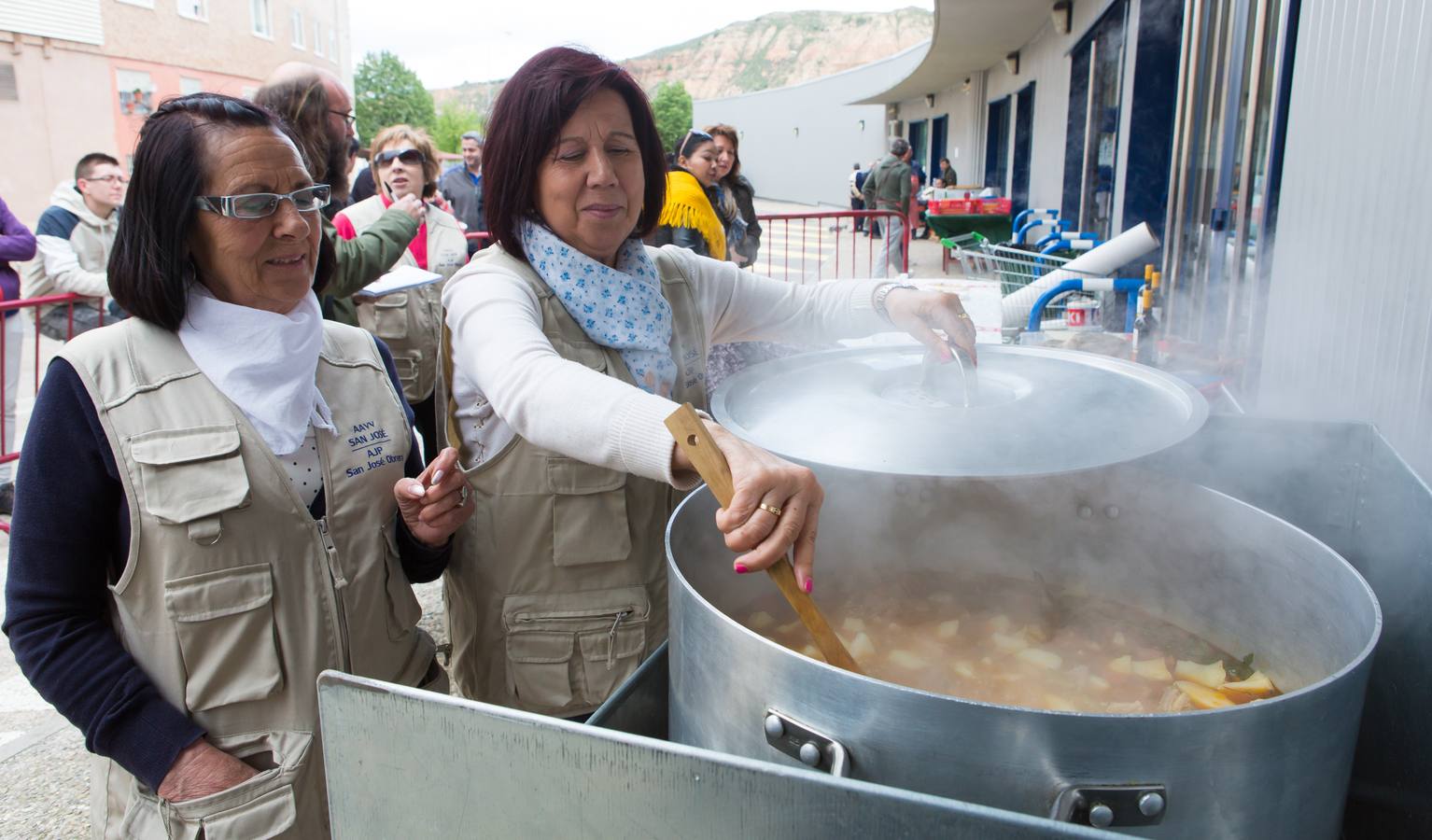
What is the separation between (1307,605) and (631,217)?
52.2 inches

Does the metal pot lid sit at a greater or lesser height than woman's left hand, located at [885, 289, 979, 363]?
lesser

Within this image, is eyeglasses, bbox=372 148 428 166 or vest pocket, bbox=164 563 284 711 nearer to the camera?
vest pocket, bbox=164 563 284 711

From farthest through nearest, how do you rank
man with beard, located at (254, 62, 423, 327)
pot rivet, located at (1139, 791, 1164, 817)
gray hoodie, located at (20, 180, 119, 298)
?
gray hoodie, located at (20, 180, 119, 298), man with beard, located at (254, 62, 423, 327), pot rivet, located at (1139, 791, 1164, 817)

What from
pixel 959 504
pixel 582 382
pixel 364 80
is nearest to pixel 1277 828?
pixel 959 504

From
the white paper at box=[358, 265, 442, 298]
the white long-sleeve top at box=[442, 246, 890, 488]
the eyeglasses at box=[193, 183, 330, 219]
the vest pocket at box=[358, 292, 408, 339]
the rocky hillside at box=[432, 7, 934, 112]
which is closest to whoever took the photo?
the white long-sleeve top at box=[442, 246, 890, 488]

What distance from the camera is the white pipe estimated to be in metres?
3.94

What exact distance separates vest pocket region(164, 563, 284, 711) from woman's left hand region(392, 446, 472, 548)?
26 cm

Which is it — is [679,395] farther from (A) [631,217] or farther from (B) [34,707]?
(B) [34,707]

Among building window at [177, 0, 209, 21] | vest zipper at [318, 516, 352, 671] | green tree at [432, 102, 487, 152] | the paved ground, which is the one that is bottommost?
the paved ground

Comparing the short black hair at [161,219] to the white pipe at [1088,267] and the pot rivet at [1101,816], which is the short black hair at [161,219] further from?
the white pipe at [1088,267]

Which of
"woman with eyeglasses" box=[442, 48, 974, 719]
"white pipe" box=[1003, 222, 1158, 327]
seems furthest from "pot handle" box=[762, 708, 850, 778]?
"white pipe" box=[1003, 222, 1158, 327]

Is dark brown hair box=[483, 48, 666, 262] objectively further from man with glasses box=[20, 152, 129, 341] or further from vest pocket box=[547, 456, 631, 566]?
man with glasses box=[20, 152, 129, 341]

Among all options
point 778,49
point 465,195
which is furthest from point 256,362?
point 778,49

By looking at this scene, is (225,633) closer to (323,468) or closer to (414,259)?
(323,468)
